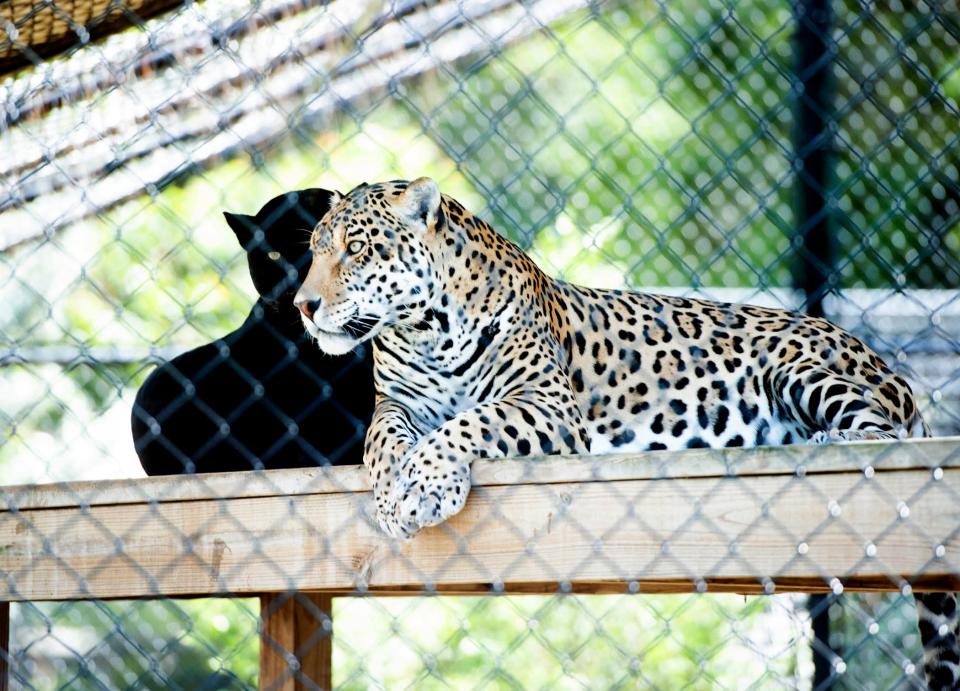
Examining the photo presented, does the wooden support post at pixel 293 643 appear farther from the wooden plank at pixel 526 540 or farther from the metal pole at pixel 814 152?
the metal pole at pixel 814 152

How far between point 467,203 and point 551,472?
352 centimetres

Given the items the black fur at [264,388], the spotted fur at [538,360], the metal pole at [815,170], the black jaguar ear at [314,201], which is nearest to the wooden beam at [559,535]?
the spotted fur at [538,360]

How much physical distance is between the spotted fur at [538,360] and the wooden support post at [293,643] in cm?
44

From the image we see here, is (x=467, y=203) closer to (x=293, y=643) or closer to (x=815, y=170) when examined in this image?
(x=815, y=170)

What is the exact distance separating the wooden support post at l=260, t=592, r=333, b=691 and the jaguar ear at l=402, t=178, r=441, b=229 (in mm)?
797

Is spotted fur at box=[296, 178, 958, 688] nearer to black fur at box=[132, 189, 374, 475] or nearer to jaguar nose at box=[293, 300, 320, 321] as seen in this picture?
jaguar nose at box=[293, 300, 320, 321]

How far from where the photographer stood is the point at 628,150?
524 centimetres

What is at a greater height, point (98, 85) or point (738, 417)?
point (98, 85)

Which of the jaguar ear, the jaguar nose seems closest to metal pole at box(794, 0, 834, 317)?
the jaguar ear

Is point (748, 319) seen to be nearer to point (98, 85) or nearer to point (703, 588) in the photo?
point (703, 588)

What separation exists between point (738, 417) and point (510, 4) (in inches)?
63.0

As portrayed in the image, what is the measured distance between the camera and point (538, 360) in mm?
2664

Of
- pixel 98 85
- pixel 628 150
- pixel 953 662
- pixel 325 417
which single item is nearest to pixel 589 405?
pixel 325 417

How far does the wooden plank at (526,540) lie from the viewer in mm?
1964
